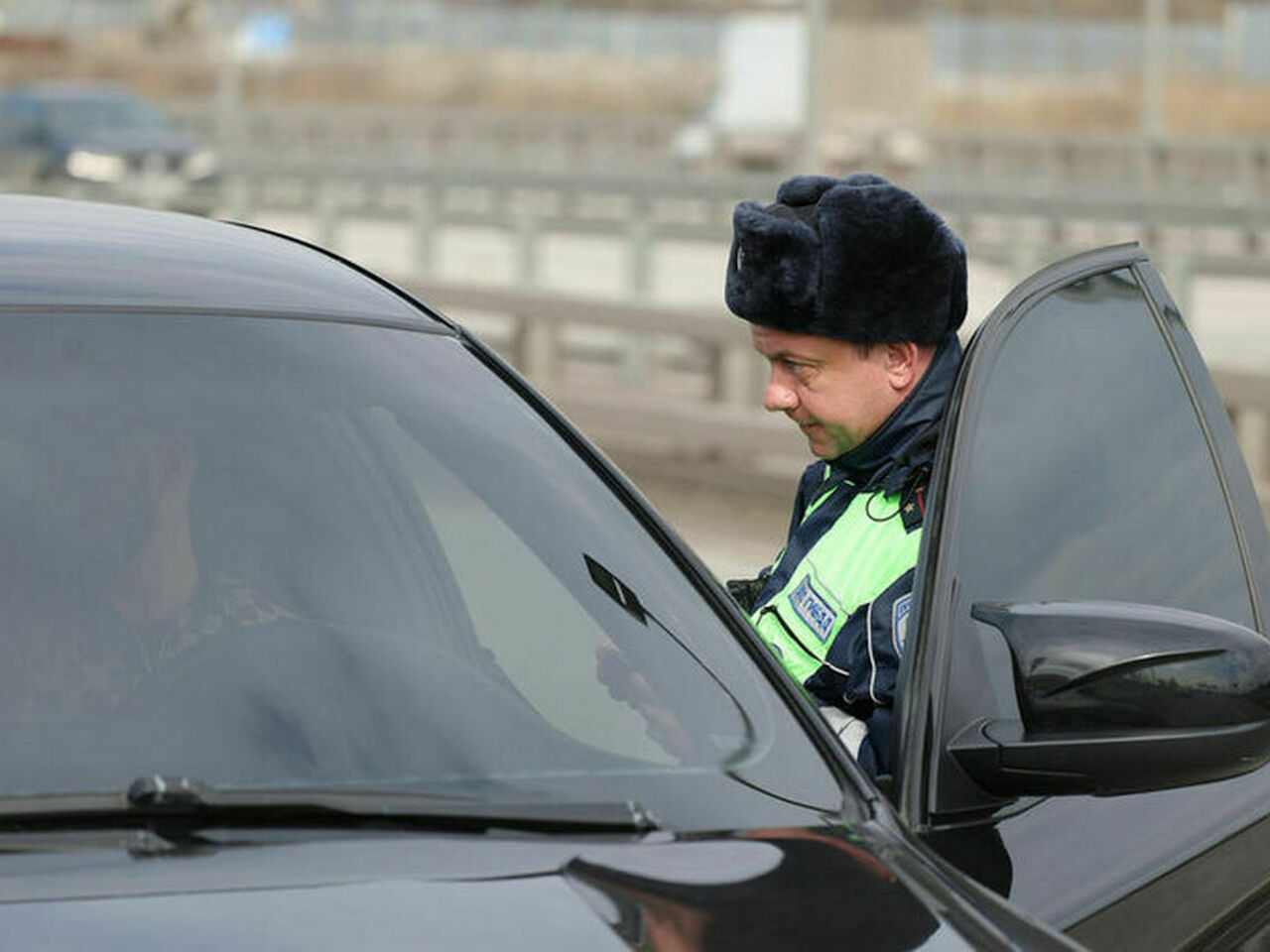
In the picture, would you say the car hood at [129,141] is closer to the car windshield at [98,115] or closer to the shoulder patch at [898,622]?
the car windshield at [98,115]

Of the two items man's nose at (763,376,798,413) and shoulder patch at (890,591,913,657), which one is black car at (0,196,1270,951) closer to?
shoulder patch at (890,591,913,657)

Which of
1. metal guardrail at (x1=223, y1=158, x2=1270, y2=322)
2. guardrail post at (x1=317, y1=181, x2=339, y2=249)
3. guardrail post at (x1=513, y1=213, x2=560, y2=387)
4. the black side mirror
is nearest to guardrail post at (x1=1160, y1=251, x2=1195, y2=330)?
metal guardrail at (x1=223, y1=158, x2=1270, y2=322)

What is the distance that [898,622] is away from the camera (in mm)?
3162

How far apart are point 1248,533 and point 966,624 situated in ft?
2.25

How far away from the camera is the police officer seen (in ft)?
10.9

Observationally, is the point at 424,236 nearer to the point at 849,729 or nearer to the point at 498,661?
the point at 849,729

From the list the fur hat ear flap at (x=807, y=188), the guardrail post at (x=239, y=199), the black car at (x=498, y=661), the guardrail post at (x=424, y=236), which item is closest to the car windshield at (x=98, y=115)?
the guardrail post at (x=239, y=199)

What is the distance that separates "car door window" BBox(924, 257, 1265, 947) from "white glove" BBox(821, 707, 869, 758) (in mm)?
254

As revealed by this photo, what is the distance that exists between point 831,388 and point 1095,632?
792 millimetres

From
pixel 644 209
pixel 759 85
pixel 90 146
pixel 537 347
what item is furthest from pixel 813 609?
pixel 759 85

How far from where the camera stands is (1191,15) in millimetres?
62656

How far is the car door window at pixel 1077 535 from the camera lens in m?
2.82

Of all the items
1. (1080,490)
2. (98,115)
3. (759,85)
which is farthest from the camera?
(759,85)

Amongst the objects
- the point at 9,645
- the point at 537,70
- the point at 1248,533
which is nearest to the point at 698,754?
the point at 9,645
